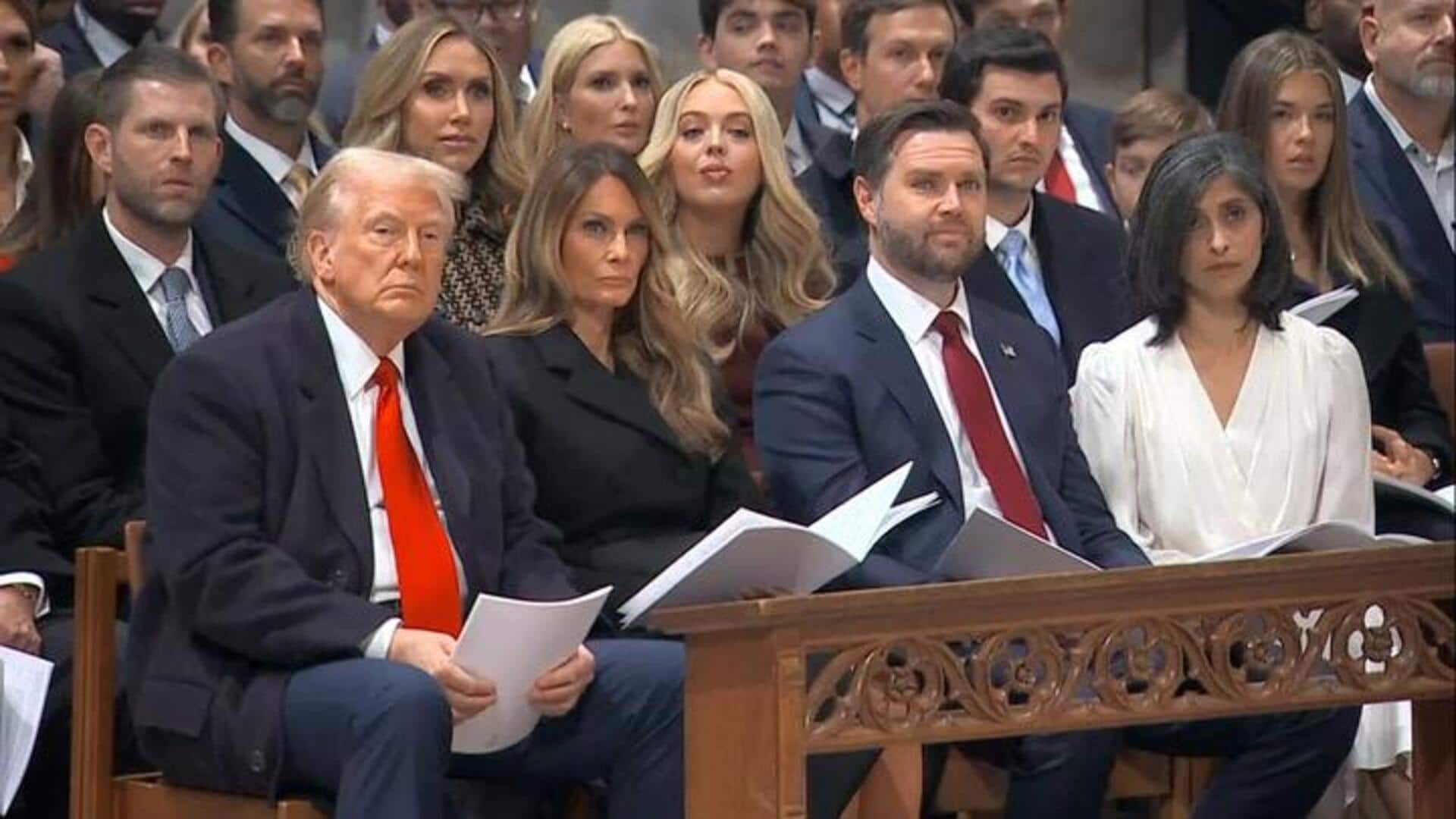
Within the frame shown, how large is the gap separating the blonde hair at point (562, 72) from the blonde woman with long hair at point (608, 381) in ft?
2.60

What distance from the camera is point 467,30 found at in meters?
5.76

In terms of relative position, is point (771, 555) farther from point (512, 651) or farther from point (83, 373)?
point (83, 373)

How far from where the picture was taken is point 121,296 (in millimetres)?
5074

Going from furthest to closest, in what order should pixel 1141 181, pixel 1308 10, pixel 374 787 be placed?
pixel 1308 10, pixel 1141 181, pixel 374 787

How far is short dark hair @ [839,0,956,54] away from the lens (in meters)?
6.45

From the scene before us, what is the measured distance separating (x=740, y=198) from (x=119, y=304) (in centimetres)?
119

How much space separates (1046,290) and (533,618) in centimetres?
193

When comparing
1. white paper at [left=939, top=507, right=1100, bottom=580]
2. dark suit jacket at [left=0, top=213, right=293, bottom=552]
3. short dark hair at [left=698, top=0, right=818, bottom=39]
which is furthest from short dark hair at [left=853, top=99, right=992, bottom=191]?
short dark hair at [left=698, top=0, right=818, bottom=39]

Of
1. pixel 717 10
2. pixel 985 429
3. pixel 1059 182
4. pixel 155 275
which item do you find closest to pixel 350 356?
pixel 155 275

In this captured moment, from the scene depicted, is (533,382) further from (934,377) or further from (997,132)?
(997,132)

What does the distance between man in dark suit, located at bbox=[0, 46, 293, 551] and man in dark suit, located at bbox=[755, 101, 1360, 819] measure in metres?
0.98

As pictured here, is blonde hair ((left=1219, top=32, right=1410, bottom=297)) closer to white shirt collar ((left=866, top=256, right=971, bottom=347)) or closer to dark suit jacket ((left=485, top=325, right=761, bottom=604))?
white shirt collar ((left=866, top=256, right=971, bottom=347))

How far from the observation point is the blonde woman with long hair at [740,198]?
220 inches

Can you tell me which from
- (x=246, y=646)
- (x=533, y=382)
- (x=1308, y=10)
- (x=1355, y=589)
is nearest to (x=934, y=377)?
(x=533, y=382)
